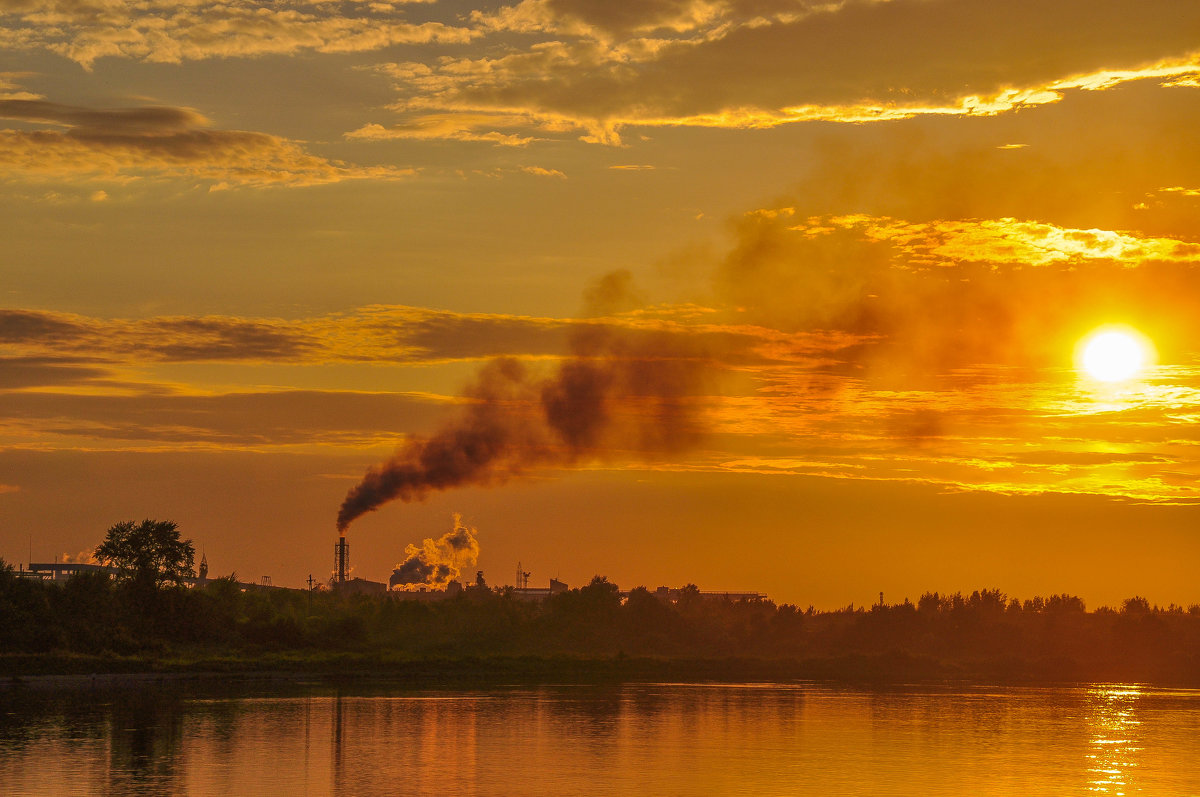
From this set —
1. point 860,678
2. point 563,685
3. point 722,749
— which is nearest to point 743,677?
point 860,678

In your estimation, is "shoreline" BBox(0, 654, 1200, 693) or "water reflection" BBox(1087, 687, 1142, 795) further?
"shoreline" BBox(0, 654, 1200, 693)

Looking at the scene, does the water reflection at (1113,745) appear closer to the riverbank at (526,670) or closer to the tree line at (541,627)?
the riverbank at (526,670)

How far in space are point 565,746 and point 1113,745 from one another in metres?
31.8

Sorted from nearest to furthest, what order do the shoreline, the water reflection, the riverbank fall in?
the water reflection < the riverbank < the shoreline

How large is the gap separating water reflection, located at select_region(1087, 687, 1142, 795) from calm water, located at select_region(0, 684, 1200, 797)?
0.77 feet

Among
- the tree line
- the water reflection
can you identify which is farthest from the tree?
the water reflection

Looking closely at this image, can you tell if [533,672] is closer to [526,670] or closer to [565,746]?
[526,670]

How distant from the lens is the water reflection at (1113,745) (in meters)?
57.3

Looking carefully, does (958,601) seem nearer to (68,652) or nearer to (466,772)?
(68,652)

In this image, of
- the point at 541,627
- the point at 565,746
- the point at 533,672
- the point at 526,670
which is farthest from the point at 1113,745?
the point at 541,627

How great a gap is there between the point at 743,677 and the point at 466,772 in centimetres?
10074

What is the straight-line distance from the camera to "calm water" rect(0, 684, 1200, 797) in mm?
51281

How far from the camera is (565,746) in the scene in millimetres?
64938

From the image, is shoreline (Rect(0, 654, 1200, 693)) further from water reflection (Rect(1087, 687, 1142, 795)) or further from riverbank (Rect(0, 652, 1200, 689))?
water reflection (Rect(1087, 687, 1142, 795))
